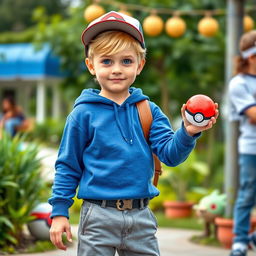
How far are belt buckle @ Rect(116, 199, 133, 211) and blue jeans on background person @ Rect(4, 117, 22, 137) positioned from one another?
27.8ft

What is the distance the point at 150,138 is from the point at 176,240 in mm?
4175

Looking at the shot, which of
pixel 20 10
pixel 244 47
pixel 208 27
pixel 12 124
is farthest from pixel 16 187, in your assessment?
pixel 20 10

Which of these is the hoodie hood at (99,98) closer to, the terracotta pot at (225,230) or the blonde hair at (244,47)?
the blonde hair at (244,47)

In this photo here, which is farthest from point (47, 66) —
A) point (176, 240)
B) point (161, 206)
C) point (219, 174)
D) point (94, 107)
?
point (94, 107)

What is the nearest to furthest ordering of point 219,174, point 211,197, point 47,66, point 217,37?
point 211,197, point 217,37, point 219,174, point 47,66

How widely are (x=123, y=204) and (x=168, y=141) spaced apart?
361 millimetres

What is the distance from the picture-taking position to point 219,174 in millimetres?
13125

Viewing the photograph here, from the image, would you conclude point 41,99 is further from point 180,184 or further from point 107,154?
point 107,154

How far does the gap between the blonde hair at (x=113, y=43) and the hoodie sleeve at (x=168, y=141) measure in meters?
0.33

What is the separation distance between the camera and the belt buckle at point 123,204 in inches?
123

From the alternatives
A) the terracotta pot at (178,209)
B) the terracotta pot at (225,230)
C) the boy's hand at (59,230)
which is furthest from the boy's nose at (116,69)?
the terracotta pot at (178,209)

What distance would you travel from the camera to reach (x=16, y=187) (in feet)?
19.6

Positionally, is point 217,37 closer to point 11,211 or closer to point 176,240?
point 176,240

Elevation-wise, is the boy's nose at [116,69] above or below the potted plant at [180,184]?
above
